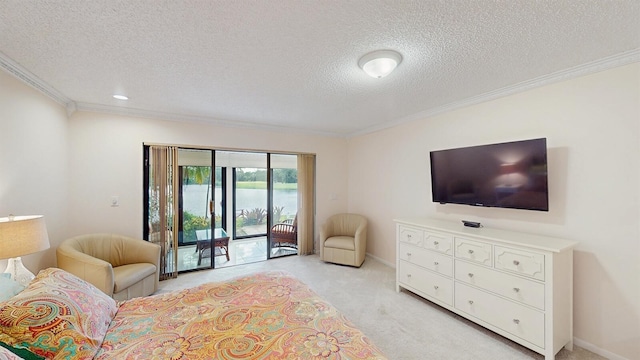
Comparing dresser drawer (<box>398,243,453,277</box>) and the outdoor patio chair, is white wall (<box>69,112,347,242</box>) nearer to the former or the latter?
the outdoor patio chair

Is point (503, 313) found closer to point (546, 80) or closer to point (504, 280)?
point (504, 280)

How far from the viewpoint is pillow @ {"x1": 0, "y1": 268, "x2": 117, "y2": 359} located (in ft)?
3.70

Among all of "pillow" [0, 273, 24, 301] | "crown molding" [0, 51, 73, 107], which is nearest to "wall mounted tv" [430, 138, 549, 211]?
"pillow" [0, 273, 24, 301]

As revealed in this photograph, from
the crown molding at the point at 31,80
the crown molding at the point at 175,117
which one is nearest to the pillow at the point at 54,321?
the crown molding at the point at 31,80

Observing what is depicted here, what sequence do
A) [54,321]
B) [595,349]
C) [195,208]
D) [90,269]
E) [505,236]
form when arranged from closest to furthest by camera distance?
[54,321] < [595,349] < [505,236] < [90,269] < [195,208]

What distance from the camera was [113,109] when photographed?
342 centimetres

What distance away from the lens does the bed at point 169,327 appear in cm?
117

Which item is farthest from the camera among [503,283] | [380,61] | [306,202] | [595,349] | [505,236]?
[306,202]

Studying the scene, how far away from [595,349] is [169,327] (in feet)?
11.2

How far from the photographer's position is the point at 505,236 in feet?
7.84

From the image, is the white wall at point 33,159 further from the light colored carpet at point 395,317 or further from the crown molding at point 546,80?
the crown molding at point 546,80

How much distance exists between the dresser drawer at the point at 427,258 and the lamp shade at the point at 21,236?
3614 mm

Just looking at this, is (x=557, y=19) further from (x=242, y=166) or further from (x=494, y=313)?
(x=242, y=166)

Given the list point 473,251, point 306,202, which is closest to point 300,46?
point 473,251
